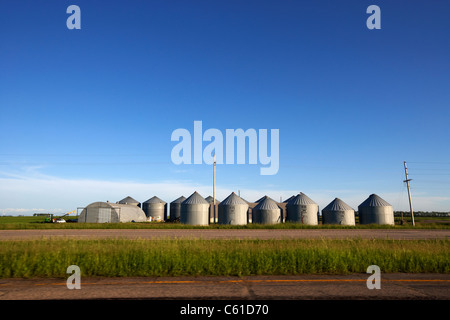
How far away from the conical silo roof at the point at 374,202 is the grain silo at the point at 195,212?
28423 mm

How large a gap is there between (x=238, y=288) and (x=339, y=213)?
147ft

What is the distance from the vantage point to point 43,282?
26.3 feet

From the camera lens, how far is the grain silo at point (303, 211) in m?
46.9

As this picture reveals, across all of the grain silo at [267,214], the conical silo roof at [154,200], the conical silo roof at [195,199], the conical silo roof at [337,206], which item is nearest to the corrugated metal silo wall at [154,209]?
the conical silo roof at [154,200]

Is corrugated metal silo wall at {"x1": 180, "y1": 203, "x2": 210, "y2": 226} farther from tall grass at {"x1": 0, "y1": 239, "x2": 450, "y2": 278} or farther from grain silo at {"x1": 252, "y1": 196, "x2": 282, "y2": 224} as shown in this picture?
tall grass at {"x1": 0, "y1": 239, "x2": 450, "y2": 278}

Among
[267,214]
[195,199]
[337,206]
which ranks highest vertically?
[195,199]

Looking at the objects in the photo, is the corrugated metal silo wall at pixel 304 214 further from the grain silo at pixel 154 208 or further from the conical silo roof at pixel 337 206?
the grain silo at pixel 154 208

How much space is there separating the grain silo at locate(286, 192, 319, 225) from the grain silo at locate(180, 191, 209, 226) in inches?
591

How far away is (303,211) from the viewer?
4706cm

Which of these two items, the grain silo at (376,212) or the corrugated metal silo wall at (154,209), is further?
the corrugated metal silo wall at (154,209)

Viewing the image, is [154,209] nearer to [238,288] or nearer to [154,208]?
[154,208]

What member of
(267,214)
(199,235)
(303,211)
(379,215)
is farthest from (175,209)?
(379,215)

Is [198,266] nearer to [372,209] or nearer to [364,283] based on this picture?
[364,283]

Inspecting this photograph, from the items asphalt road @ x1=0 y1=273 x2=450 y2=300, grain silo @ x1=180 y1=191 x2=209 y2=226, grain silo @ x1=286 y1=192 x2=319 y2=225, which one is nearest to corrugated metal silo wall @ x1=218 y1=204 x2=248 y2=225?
grain silo @ x1=180 y1=191 x2=209 y2=226
